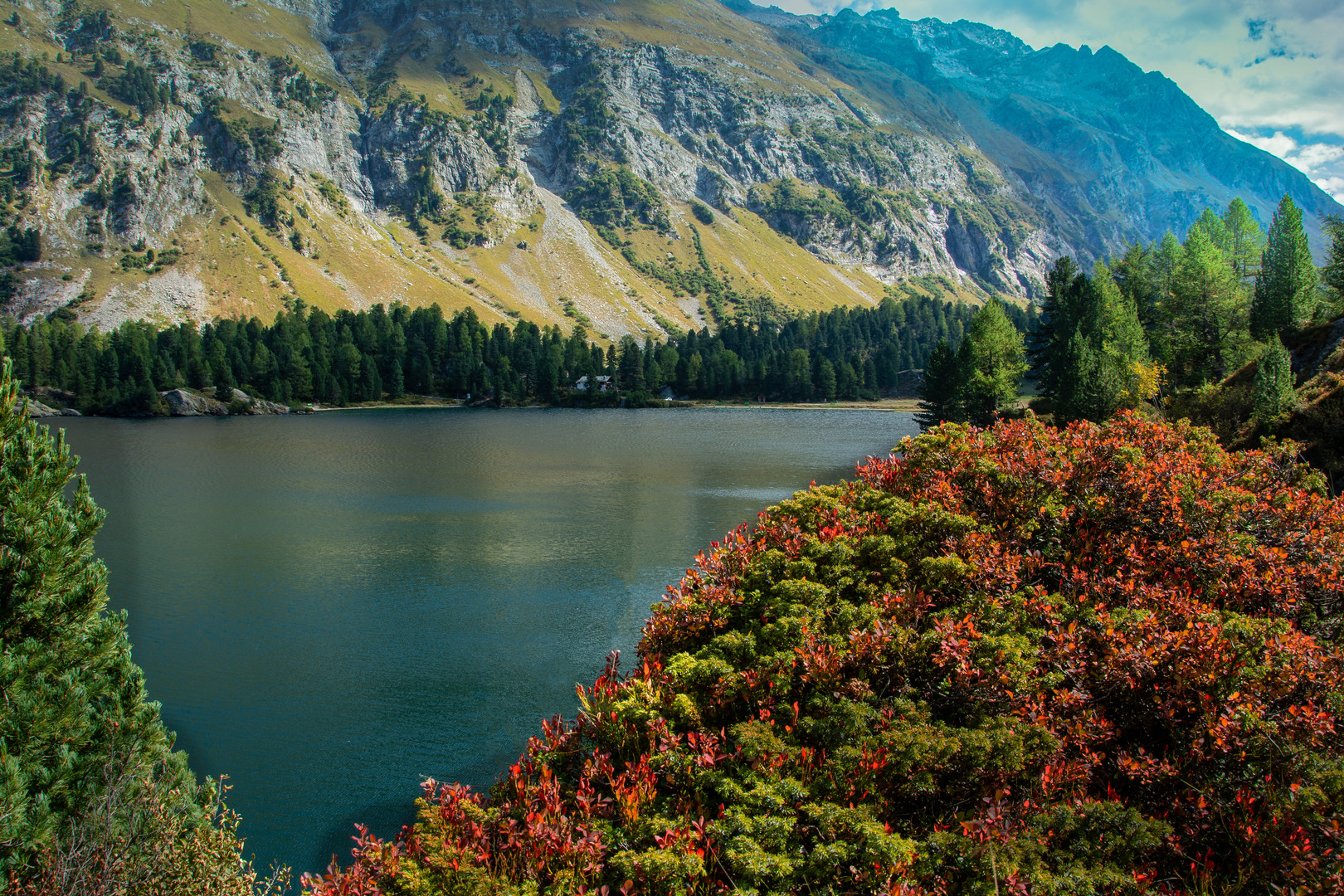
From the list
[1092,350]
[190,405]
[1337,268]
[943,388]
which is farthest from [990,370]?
[190,405]

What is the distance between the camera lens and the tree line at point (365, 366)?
Result: 15100 cm

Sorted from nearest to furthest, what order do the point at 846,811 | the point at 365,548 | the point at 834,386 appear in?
1. the point at 846,811
2. the point at 365,548
3. the point at 834,386

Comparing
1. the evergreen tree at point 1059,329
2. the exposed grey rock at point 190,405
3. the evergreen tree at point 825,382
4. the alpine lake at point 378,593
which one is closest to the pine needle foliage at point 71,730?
the alpine lake at point 378,593

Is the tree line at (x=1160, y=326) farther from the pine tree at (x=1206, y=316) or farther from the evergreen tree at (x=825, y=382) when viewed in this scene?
the evergreen tree at (x=825, y=382)

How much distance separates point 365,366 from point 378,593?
155929 mm

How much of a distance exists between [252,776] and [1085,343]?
2787 inches

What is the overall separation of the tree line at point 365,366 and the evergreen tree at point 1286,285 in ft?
354

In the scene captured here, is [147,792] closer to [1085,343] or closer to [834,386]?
[1085,343]

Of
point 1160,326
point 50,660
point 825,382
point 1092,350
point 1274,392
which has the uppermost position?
point 1160,326

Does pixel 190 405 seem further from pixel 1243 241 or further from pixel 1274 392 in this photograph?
pixel 1243 241

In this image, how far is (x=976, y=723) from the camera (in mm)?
9641

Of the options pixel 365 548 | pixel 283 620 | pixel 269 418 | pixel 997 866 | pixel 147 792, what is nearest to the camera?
pixel 997 866

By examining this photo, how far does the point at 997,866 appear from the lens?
7559 millimetres

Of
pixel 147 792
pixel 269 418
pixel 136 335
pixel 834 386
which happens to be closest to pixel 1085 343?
pixel 147 792
